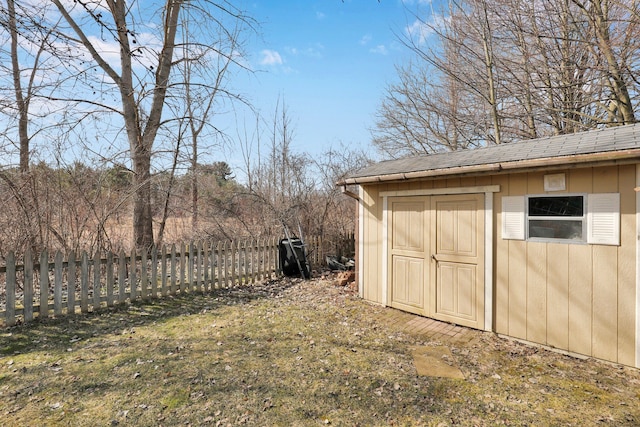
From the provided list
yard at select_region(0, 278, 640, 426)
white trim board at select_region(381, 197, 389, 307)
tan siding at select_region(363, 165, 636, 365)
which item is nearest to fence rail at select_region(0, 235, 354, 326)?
yard at select_region(0, 278, 640, 426)

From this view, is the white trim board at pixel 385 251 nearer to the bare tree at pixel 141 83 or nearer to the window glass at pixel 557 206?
the window glass at pixel 557 206

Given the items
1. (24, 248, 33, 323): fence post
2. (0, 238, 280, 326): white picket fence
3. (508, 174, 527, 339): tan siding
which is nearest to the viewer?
(508, 174, 527, 339): tan siding

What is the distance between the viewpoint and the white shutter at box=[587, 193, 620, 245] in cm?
370

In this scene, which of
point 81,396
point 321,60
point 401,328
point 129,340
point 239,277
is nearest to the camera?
point 81,396

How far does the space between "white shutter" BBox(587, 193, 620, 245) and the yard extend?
1.44m

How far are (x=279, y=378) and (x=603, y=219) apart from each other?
13.4 ft

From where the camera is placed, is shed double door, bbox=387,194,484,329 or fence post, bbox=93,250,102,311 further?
fence post, bbox=93,250,102,311

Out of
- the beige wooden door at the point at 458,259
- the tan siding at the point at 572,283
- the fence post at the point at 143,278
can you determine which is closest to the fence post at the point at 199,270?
the fence post at the point at 143,278

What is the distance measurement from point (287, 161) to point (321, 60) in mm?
3615

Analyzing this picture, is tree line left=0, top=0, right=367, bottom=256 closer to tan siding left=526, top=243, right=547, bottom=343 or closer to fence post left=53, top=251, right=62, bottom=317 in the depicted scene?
fence post left=53, top=251, right=62, bottom=317

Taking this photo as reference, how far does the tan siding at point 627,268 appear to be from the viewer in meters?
3.62

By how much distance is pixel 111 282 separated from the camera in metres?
5.54

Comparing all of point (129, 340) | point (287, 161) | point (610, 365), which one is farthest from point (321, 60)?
point (610, 365)

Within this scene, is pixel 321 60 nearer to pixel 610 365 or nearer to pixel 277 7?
pixel 277 7
